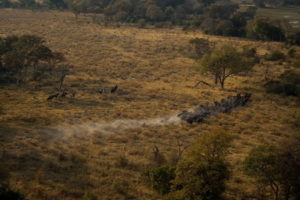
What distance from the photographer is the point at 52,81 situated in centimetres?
4247

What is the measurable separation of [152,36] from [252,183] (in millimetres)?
63689

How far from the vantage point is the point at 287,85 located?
41.6 metres

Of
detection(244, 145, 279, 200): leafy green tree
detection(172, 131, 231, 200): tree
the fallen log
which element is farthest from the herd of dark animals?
detection(172, 131, 231, 200): tree

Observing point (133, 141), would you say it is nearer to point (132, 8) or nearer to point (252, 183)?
point (252, 183)

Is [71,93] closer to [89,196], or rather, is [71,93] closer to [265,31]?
[89,196]

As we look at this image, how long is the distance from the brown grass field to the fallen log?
2.91ft

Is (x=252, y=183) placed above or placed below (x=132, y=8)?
below

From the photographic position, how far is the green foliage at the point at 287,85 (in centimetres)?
4094

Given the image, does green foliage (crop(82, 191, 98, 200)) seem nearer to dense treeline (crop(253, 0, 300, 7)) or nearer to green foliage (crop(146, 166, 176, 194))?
green foliage (crop(146, 166, 176, 194))

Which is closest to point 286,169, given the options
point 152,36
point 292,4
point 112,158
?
point 112,158

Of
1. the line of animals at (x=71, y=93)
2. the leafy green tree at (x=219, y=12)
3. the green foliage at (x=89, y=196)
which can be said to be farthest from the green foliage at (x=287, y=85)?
the leafy green tree at (x=219, y=12)

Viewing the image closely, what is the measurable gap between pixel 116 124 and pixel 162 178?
1173 cm

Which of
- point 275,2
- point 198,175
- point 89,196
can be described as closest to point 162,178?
point 198,175

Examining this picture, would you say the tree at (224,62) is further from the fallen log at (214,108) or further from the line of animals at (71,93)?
the line of animals at (71,93)
